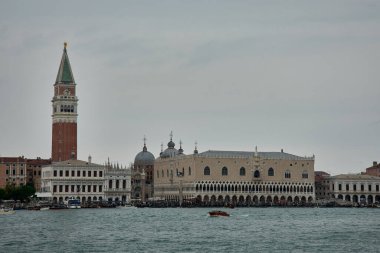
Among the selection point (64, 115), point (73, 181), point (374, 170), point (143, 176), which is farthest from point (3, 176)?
point (374, 170)

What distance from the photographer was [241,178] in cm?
15300

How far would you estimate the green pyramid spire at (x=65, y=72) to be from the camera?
154 meters

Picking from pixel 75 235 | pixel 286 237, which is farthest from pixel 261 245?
pixel 75 235

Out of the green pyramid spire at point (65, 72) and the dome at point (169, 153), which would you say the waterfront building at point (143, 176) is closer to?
the dome at point (169, 153)

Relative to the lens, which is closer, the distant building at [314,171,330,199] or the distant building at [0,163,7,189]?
the distant building at [0,163,7,189]

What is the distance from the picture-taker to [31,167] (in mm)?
155000

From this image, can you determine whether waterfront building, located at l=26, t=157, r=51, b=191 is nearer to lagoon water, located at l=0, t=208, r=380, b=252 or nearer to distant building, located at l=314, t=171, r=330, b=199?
distant building, located at l=314, t=171, r=330, b=199

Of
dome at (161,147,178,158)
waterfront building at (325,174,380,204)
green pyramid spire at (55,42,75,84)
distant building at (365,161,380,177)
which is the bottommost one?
waterfront building at (325,174,380,204)

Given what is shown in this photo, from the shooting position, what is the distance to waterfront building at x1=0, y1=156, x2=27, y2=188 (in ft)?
491

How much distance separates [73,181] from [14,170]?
40.4 feet

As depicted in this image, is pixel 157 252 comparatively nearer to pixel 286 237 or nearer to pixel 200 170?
pixel 286 237

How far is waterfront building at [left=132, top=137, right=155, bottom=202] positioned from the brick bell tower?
16.6m

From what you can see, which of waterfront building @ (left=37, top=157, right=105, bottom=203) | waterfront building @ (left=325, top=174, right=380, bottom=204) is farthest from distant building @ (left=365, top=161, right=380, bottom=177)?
waterfront building @ (left=37, top=157, right=105, bottom=203)

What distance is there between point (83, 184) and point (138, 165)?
35.7m
